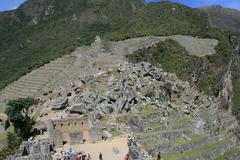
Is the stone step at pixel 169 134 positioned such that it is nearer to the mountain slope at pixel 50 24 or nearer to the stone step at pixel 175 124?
the stone step at pixel 175 124

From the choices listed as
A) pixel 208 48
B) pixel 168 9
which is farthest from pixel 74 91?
pixel 168 9

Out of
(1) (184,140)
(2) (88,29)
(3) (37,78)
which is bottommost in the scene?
(2) (88,29)

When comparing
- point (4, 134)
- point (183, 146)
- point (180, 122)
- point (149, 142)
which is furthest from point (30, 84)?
point (183, 146)

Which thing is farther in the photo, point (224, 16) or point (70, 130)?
point (224, 16)

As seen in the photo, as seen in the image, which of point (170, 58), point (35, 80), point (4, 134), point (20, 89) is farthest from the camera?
point (170, 58)

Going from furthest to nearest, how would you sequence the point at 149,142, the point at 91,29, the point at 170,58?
1. the point at 91,29
2. the point at 170,58
3. the point at 149,142

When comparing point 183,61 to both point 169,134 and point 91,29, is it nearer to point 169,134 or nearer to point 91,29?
point 169,134

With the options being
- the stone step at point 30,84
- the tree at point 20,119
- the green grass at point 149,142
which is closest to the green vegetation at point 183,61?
the stone step at point 30,84
